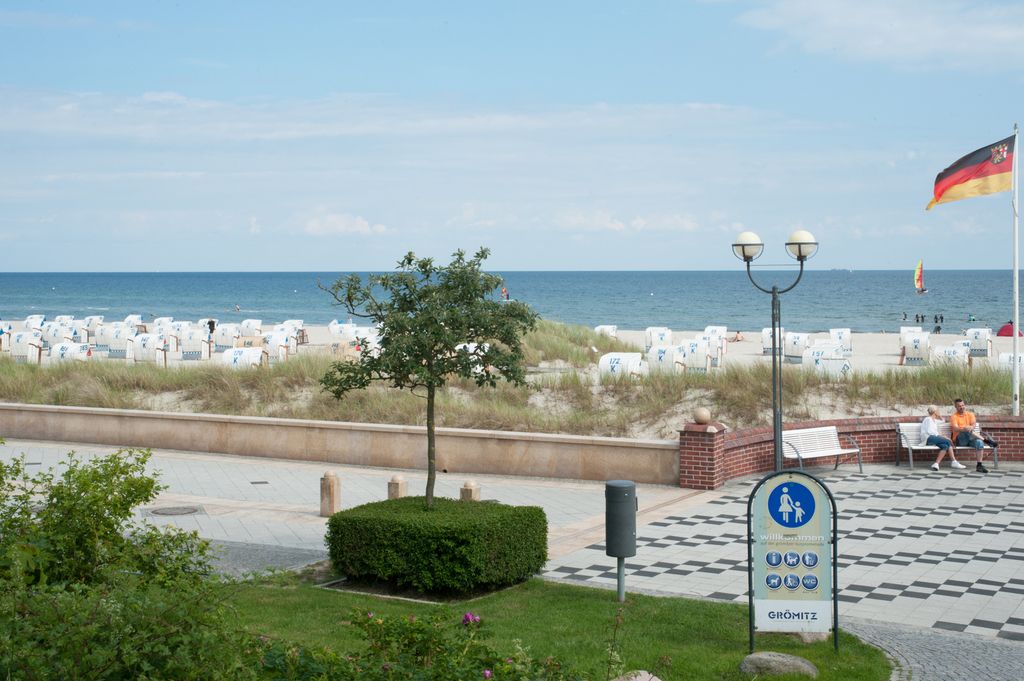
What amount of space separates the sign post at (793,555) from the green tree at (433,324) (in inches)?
119

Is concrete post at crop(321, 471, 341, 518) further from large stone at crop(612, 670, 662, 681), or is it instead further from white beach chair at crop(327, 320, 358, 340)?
white beach chair at crop(327, 320, 358, 340)

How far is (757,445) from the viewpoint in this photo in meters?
Result: 17.3

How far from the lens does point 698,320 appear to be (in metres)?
89.0

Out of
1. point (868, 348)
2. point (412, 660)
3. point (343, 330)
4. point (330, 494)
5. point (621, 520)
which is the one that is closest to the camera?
point (412, 660)

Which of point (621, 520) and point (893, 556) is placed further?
point (893, 556)

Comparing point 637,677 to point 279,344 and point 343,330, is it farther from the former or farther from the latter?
point 343,330

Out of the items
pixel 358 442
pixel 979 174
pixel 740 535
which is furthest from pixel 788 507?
pixel 979 174

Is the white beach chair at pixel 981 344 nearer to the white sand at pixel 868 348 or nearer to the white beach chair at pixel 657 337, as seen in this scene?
the white sand at pixel 868 348

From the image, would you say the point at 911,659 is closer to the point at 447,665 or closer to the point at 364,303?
the point at 447,665

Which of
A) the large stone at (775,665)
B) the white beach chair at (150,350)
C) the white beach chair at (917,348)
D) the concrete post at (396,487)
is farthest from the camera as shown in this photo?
the white beach chair at (917,348)

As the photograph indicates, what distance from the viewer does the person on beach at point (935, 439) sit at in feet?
57.7

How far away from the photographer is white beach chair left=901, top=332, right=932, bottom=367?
34.3 metres

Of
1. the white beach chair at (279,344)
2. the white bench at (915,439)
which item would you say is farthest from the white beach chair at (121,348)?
the white bench at (915,439)

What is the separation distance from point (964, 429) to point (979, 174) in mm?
5850
